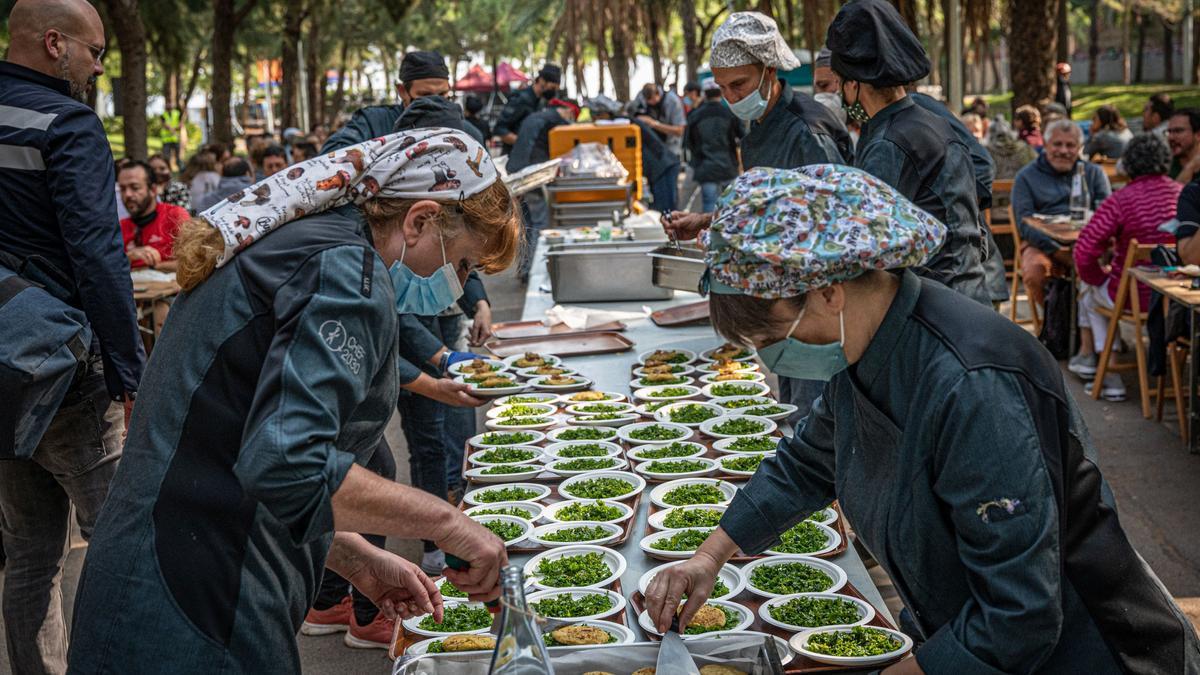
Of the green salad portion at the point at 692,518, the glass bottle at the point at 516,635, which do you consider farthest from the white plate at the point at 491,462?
the glass bottle at the point at 516,635

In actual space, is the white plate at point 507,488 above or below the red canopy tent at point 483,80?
below

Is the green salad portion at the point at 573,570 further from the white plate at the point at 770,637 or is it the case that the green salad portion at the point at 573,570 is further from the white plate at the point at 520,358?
the white plate at the point at 520,358

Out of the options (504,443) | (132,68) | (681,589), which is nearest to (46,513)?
(504,443)

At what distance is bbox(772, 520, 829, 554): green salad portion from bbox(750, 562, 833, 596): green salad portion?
0.10 meters

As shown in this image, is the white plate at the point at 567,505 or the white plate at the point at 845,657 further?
the white plate at the point at 567,505

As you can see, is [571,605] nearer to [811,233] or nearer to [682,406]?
[811,233]

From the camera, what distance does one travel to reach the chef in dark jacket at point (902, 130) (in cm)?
400

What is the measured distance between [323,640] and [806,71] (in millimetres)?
21012

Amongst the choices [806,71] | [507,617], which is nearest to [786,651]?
[507,617]

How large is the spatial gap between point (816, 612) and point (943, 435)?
1020 millimetres

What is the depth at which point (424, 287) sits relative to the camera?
2.20m

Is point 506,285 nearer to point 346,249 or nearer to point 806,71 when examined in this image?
point 346,249

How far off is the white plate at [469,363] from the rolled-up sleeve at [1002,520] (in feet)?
9.94

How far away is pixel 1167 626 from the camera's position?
1.83m
